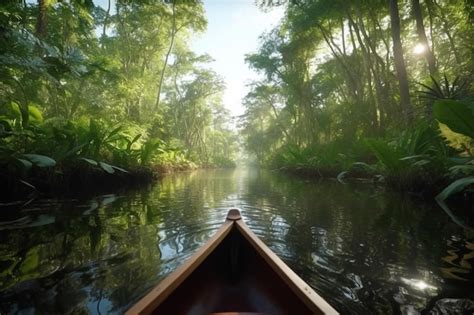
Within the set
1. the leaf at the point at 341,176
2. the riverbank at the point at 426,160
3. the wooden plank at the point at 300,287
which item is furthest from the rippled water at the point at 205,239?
the leaf at the point at 341,176

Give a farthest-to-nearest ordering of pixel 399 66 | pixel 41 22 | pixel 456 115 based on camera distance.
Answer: pixel 399 66
pixel 41 22
pixel 456 115

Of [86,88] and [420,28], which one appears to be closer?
[420,28]

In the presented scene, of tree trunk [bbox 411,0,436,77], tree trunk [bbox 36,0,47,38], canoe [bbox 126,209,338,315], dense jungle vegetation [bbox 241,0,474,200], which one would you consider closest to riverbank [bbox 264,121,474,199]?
dense jungle vegetation [bbox 241,0,474,200]

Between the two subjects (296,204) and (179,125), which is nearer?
(296,204)

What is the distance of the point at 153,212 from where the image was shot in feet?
15.7

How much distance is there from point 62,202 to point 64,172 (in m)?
1.03

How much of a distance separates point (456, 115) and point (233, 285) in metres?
3.72

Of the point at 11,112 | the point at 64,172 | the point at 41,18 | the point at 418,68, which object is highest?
the point at 418,68

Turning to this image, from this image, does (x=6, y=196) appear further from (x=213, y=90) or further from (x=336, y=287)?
(x=213, y=90)

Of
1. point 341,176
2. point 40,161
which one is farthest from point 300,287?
point 341,176

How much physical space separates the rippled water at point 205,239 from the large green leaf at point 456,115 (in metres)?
1.38

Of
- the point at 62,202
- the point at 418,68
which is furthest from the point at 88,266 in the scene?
the point at 418,68

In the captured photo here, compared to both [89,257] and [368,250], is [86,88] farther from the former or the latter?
[368,250]

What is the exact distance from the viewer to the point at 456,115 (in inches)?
137
